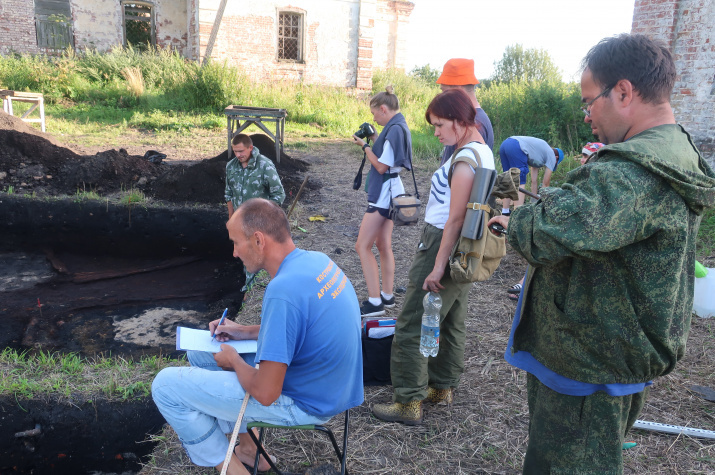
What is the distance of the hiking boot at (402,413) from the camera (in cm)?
317

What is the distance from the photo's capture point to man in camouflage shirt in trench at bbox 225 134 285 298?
201 inches

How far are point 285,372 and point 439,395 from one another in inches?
62.9

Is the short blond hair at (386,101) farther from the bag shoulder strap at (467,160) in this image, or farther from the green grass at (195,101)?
the green grass at (195,101)

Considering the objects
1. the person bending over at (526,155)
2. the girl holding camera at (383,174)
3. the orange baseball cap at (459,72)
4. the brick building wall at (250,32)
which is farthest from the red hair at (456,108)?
the brick building wall at (250,32)

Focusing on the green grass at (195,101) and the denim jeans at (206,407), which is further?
the green grass at (195,101)

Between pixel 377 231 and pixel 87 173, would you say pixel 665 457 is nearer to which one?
pixel 377 231

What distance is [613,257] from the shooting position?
5.37 feet

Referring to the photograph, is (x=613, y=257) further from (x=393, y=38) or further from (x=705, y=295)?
(x=393, y=38)

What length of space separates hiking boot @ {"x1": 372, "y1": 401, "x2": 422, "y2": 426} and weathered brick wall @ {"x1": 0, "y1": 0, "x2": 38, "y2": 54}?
20432 mm

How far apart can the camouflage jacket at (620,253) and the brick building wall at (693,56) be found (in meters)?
7.09

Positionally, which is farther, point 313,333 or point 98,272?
point 98,272

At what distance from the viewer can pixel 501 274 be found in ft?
19.3

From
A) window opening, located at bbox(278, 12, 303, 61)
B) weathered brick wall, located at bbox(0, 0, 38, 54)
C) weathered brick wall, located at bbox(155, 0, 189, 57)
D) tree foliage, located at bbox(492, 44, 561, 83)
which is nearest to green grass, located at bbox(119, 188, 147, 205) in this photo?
window opening, located at bbox(278, 12, 303, 61)

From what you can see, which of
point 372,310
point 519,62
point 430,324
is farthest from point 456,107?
point 519,62
